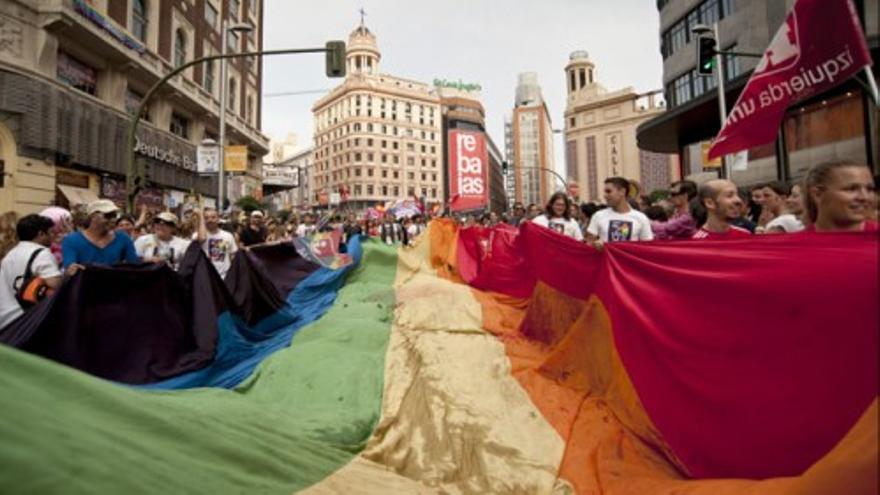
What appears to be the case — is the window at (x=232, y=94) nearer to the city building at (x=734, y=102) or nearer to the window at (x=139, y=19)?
the window at (x=139, y=19)

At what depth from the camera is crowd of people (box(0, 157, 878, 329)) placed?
2.71 metres

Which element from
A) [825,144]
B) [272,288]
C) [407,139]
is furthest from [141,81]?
[407,139]

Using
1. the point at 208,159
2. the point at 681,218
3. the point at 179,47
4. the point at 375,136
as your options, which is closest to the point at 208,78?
the point at 179,47

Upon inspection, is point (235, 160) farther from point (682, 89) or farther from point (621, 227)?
point (682, 89)

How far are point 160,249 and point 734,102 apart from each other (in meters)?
24.7

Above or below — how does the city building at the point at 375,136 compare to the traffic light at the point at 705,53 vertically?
above

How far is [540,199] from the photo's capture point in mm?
166375

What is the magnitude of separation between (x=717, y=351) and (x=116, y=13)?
81.2 ft

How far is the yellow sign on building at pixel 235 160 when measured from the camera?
1731cm

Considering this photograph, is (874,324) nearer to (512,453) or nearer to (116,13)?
(512,453)

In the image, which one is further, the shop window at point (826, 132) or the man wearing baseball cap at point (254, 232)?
the shop window at point (826, 132)

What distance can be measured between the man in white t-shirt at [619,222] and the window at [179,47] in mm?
26757

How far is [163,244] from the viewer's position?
257 inches

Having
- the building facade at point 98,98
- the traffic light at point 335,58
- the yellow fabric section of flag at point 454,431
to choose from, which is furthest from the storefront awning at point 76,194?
the yellow fabric section of flag at point 454,431
